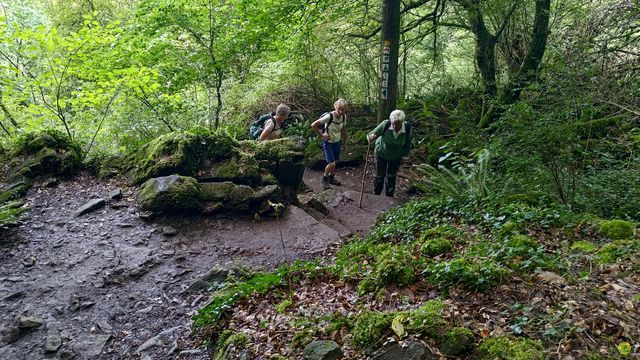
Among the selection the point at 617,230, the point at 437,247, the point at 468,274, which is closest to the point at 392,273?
the point at 468,274

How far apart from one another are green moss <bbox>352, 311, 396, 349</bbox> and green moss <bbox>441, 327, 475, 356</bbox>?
462mm

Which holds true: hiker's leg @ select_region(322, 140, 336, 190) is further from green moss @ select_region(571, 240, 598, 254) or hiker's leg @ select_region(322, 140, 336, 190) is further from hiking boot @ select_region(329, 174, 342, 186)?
green moss @ select_region(571, 240, 598, 254)

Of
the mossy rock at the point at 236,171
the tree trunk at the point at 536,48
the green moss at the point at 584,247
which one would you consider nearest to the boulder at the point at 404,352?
the green moss at the point at 584,247

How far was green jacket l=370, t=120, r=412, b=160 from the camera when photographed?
9164 millimetres

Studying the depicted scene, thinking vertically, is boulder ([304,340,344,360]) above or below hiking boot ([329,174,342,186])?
below

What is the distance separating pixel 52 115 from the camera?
33.4ft

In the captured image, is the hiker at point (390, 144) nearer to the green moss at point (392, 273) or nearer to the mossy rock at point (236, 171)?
the mossy rock at point (236, 171)

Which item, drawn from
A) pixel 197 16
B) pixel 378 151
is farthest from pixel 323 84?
pixel 378 151

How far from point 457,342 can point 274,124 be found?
290 inches

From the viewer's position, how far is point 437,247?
490 centimetres

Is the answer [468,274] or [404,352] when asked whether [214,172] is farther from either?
[404,352]

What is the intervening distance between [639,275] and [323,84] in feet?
39.0

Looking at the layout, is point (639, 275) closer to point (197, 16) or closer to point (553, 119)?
point (553, 119)

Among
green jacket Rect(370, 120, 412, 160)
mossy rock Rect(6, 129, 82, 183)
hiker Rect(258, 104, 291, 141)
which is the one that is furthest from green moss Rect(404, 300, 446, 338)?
mossy rock Rect(6, 129, 82, 183)
